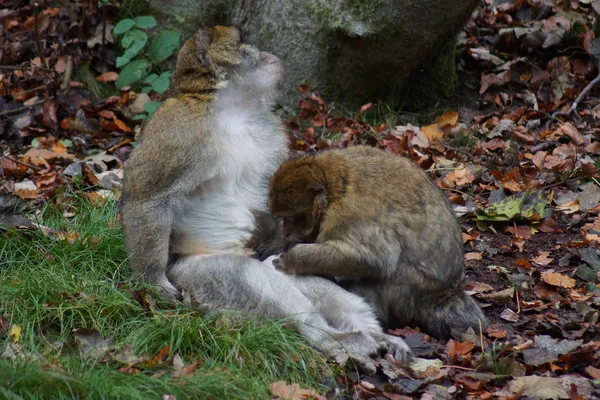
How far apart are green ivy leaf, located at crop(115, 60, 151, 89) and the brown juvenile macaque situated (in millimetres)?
3689

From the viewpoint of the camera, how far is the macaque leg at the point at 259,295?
538 cm

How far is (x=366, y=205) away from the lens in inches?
219

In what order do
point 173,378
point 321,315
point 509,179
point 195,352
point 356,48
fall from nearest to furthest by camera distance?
point 173,378
point 195,352
point 321,315
point 509,179
point 356,48

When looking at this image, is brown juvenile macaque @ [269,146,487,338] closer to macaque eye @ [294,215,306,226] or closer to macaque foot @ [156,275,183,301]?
macaque eye @ [294,215,306,226]

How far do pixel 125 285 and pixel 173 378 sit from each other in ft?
4.26

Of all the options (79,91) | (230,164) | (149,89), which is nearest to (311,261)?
(230,164)

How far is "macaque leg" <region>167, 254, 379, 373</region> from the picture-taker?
538 centimetres

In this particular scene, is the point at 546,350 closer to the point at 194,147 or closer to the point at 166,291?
the point at 166,291

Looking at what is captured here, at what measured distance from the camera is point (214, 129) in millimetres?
5664

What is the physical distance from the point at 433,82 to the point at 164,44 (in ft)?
9.25

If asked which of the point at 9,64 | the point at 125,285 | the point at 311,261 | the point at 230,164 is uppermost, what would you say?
the point at 230,164

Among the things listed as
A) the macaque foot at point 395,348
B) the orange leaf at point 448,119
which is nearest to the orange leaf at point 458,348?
the macaque foot at point 395,348

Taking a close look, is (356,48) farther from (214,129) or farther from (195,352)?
(195,352)

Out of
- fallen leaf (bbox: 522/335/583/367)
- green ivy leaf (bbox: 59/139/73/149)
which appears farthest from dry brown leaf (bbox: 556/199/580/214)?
green ivy leaf (bbox: 59/139/73/149)
